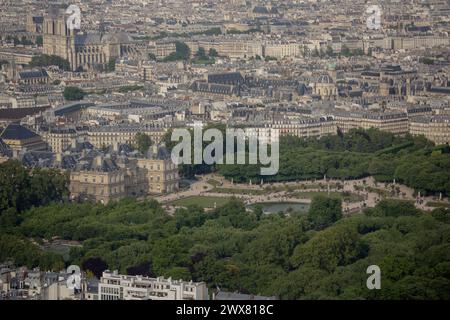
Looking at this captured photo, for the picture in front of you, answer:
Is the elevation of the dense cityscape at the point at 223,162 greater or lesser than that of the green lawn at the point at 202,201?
greater

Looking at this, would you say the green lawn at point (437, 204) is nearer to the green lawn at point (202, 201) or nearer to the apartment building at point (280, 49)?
the green lawn at point (202, 201)


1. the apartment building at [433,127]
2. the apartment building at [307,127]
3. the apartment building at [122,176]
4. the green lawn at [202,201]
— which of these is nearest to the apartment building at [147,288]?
the green lawn at [202,201]

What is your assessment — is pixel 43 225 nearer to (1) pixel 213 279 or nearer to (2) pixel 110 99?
(1) pixel 213 279

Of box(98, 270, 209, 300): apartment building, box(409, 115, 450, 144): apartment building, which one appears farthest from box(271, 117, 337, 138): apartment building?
box(98, 270, 209, 300): apartment building

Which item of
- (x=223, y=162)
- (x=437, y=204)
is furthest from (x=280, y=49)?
(x=437, y=204)

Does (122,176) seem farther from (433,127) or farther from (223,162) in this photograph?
Answer: (433,127)
